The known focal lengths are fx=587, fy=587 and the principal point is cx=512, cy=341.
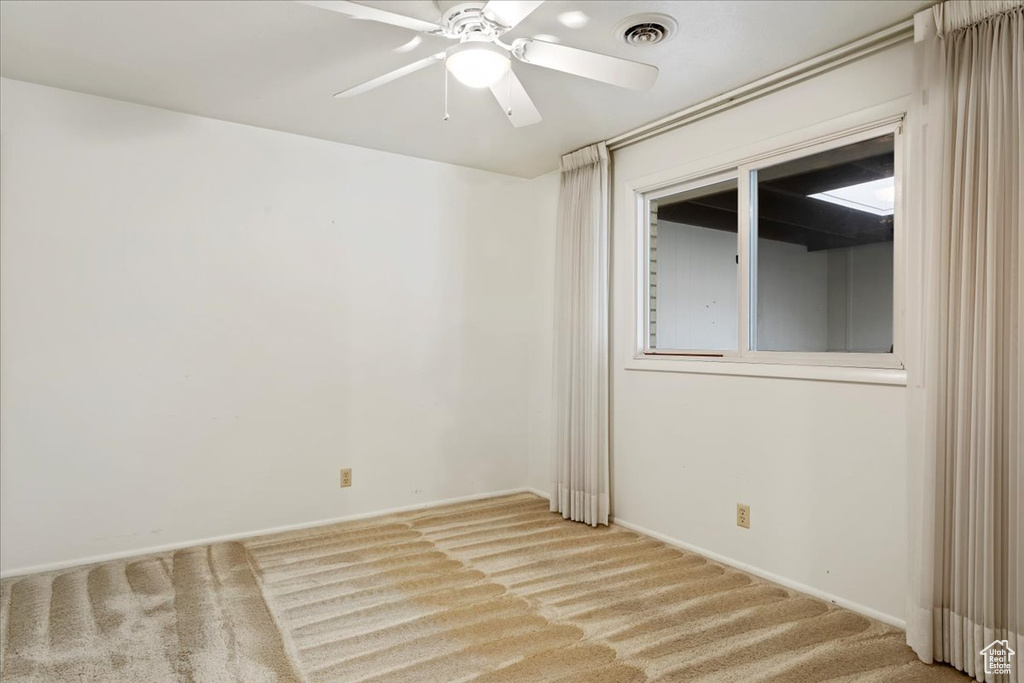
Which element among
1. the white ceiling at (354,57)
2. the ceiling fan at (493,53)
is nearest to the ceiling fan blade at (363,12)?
the ceiling fan at (493,53)

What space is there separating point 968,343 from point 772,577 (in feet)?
4.42

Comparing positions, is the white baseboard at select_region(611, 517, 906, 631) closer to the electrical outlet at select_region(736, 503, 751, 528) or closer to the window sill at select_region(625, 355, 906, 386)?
the electrical outlet at select_region(736, 503, 751, 528)

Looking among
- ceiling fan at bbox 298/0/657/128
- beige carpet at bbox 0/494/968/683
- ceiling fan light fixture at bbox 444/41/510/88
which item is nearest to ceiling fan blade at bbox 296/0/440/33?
ceiling fan at bbox 298/0/657/128

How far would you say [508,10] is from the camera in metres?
1.80

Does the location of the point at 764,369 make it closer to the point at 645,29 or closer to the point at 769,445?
the point at 769,445

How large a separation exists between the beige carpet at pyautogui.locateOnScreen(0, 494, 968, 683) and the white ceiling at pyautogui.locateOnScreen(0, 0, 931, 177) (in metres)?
2.28

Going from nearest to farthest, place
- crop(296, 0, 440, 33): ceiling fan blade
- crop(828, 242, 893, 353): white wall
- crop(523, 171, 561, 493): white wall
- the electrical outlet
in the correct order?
1. crop(296, 0, 440, 33): ceiling fan blade
2. crop(828, 242, 893, 353): white wall
3. the electrical outlet
4. crop(523, 171, 561, 493): white wall

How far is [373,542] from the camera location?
3199 millimetres

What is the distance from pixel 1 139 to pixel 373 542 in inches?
104

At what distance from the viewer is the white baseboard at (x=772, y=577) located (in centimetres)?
229

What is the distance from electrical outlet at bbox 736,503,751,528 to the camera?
2.82 metres

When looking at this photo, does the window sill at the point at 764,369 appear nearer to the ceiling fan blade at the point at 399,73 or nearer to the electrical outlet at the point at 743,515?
the electrical outlet at the point at 743,515

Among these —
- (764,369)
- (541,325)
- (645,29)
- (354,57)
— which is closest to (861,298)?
(764,369)

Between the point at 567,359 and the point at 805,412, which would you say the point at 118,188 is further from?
the point at 805,412
